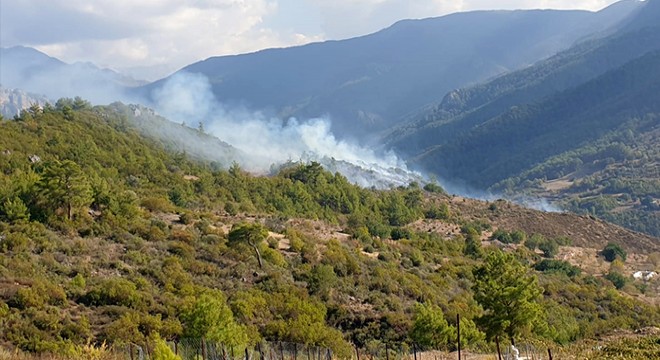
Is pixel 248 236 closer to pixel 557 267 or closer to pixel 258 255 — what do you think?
pixel 258 255

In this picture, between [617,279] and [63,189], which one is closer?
[63,189]

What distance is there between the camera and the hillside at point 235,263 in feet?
74.9

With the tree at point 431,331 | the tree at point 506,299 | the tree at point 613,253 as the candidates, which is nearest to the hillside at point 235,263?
the tree at point 431,331

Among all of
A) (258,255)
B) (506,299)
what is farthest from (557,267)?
(506,299)

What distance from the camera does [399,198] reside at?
72.5m

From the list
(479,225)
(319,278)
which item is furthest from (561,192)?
(319,278)

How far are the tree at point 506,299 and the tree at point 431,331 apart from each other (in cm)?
326

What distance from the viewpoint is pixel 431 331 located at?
24609mm

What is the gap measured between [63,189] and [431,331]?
21.1m

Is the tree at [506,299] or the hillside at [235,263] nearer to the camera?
the tree at [506,299]

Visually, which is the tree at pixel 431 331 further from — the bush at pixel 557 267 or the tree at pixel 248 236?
the bush at pixel 557 267

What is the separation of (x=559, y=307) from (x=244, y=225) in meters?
19.6

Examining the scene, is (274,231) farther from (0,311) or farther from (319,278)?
(0,311)

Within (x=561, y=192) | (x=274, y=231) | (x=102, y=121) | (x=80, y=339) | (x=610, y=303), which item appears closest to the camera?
(x=80, y=339)
